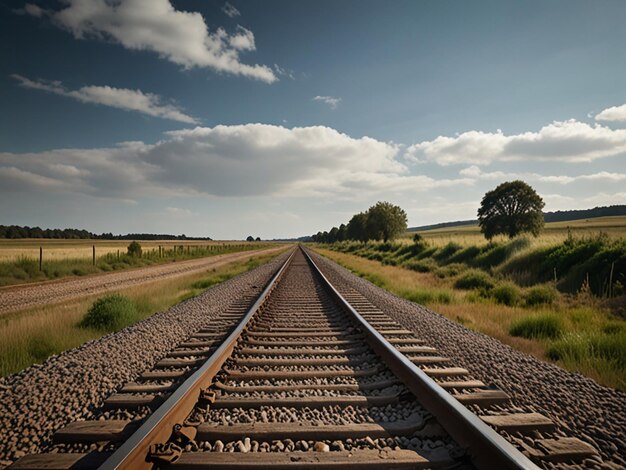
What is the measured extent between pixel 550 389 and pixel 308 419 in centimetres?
264

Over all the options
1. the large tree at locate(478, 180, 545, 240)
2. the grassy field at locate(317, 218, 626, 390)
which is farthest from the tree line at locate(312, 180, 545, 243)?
the grassy field at locate(317, 218, 626, 390)

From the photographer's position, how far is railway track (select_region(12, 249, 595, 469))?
204 centimetres

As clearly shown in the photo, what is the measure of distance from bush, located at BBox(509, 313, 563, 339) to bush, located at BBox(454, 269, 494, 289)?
5.35 metres

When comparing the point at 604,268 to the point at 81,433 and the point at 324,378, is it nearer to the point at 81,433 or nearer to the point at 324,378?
the point at 324,378

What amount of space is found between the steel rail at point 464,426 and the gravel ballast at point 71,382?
2.90 metres

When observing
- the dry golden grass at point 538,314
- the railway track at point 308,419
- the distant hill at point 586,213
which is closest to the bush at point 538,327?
the dry golden grass at point 538,314

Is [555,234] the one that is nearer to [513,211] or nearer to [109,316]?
[513,211]

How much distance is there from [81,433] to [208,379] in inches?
40.5

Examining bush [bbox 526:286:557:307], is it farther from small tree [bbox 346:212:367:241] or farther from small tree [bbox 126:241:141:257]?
small tree [bbox 346:212:367:241]

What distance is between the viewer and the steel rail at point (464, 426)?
184 cm

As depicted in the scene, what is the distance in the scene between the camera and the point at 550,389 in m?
3.39

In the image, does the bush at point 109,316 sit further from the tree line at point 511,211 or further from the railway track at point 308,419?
the tree line at point 511,211

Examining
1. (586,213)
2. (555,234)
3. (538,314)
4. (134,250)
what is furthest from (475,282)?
(586,213)

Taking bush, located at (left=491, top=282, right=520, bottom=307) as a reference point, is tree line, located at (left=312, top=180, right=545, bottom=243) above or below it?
above
